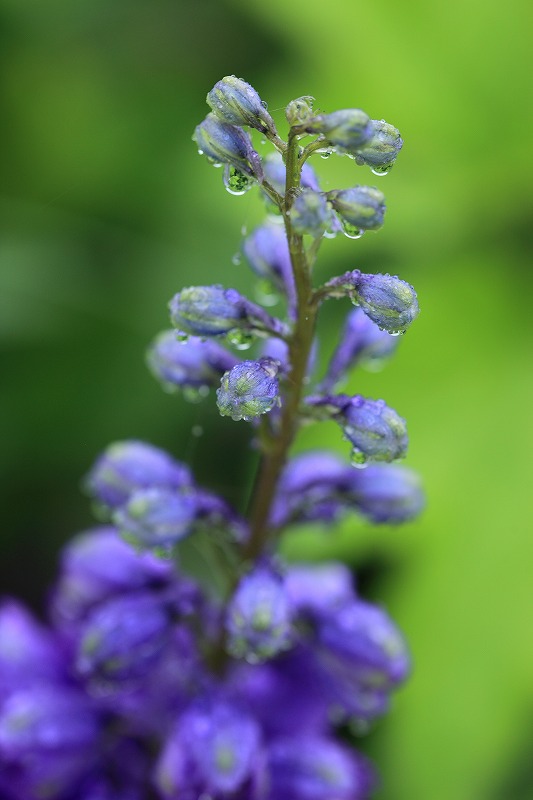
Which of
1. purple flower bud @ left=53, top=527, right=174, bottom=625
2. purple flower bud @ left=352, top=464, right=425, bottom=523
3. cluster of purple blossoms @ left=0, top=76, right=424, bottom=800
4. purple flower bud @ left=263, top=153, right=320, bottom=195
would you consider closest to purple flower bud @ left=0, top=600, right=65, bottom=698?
cluster of purple blossoms @ left=0, top=76, right=424, bottom=800

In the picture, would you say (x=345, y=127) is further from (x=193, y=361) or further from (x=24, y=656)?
(x=24, y=656)

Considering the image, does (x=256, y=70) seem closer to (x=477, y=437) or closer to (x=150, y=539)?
(x=477, y=437)

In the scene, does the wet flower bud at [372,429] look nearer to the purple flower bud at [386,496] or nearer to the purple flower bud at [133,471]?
the purple flower bud at [386,496]

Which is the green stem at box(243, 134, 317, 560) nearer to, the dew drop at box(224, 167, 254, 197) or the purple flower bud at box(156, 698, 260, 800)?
the dew drop at box(224, 167, 254, 197)

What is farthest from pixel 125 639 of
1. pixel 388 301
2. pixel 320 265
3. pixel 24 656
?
pixel 320 265

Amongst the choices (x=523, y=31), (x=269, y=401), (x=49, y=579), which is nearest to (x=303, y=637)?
(x=269, y=401)

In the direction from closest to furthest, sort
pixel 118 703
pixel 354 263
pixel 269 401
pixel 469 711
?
pixel 269 401, pixel 118 703, pixel 469 711, pixel 354 263
